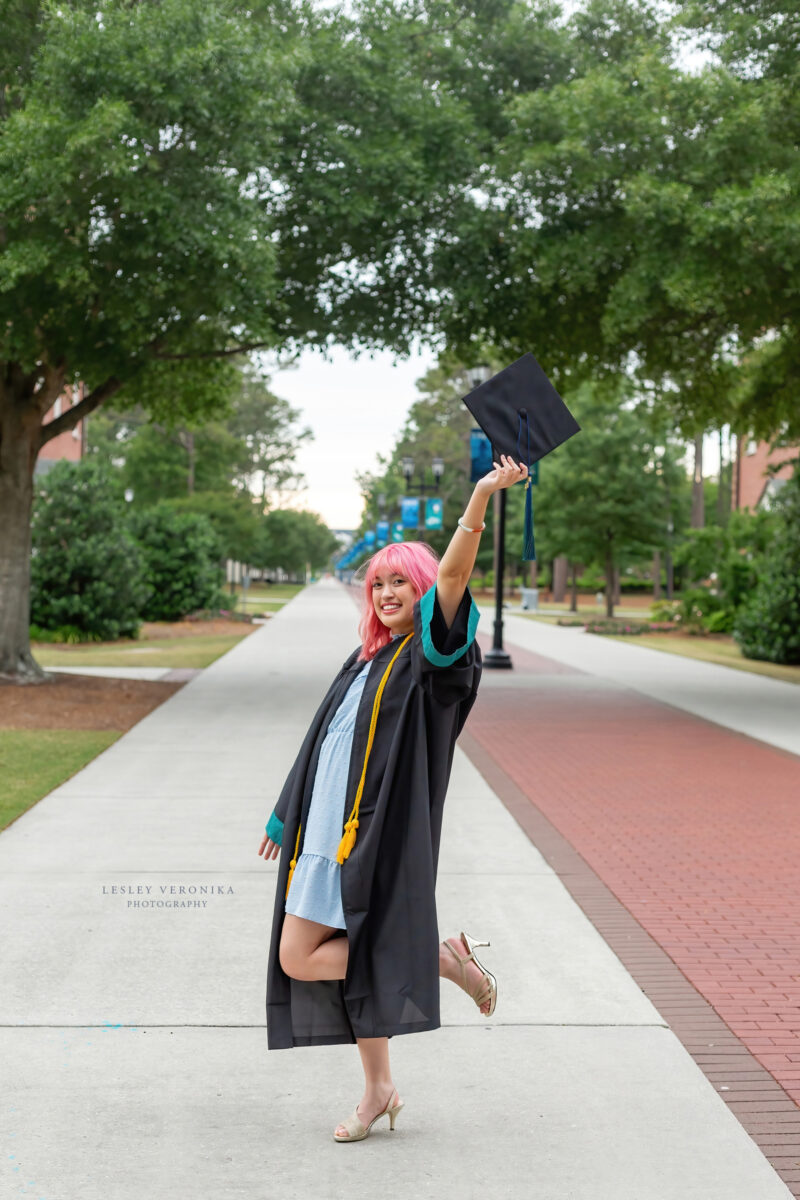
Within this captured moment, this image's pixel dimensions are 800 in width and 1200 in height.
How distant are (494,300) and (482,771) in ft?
23.0

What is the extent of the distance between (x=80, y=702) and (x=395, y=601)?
11.1m

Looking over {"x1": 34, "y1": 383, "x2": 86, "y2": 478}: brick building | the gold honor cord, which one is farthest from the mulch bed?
{"x1": 34, "y1": 383, "x2": 86, "y2": 478}: brick building

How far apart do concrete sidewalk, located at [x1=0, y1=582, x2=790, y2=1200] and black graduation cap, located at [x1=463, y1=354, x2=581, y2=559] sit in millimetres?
1682

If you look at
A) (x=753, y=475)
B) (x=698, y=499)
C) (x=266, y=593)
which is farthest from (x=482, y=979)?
(x=266, y=593)

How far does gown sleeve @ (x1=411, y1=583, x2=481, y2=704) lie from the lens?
11.1 feet

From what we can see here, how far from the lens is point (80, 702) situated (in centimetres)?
1412

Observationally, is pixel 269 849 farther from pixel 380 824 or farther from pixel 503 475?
pixel 503 475

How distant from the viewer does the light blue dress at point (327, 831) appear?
11.4ft

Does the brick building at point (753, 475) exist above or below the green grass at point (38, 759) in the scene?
above

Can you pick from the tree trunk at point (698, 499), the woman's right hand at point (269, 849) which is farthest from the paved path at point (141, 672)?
the tree trunk at point (698, 499)

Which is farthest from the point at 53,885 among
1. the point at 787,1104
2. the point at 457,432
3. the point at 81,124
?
the point at 457,432

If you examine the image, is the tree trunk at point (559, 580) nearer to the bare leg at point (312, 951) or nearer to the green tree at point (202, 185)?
the green tree at point (202, 185)

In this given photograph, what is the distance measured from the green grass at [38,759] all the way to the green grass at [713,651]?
12.1 meters

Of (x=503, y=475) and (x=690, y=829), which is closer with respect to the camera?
(x=503, y=475)
